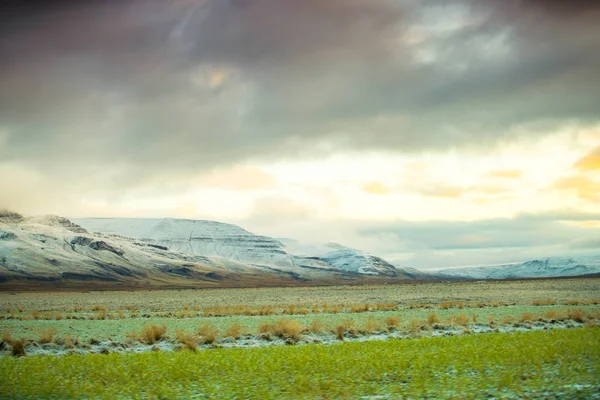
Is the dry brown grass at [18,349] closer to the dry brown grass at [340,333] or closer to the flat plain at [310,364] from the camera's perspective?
the flat plain at [310,364]

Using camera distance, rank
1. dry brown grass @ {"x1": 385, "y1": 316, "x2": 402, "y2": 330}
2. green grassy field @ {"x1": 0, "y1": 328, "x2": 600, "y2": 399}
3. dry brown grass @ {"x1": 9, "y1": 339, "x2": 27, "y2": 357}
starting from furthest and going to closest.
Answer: dry brown grass @ {"x1": 385, "y1": 316, "x2": 402, "y2": 330} < dry brown grass @ {"x1": 9, "y1": 339, "x2": 27, "y2": 357} < green grassy field @ {"x1": 0, "y1": 328, "x2": 600, "y2": 399}

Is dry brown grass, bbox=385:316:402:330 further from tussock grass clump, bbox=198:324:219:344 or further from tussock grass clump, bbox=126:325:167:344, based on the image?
tussock grass clump, bbox=126:325:167:344

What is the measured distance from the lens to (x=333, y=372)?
16.6 meters

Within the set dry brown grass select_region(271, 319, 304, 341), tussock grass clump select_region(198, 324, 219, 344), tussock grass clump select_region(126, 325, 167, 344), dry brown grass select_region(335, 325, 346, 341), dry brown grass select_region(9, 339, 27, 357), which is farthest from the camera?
dry brown grass select_region(271, 319, 304, 341)

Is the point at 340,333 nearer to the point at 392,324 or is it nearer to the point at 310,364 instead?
the point at 392,324

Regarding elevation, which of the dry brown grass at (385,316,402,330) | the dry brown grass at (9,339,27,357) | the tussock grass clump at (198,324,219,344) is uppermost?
the dry brown grass at (385,316,402,330)

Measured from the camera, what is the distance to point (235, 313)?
47.7m

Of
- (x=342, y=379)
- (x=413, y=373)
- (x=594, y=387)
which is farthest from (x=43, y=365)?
(x=594, y=387)

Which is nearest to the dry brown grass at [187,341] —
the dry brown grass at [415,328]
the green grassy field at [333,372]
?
the green grassy field at [333,372]

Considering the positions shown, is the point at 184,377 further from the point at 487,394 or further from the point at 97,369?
the point at 487,394

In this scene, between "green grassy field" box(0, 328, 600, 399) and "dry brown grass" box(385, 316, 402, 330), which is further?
"dry brown grass" box(385, 316, 402, 330)

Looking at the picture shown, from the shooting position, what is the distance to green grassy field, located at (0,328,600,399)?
14.0 metres

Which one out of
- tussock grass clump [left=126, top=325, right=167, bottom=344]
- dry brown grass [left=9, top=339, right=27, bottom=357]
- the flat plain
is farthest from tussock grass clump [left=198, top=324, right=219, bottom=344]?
dry brown grass [left=9, top=339, right=27, bottom=357]

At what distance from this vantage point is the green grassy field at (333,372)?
46.1 feet
